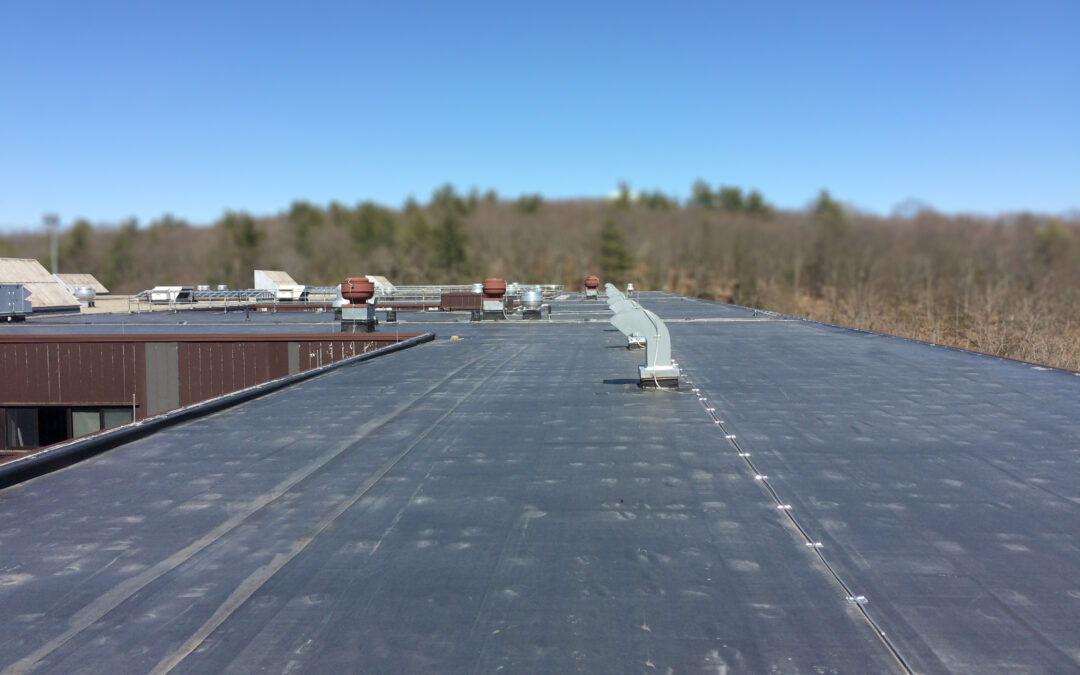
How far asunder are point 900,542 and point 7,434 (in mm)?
20632

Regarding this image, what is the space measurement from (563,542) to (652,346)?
6.36 m

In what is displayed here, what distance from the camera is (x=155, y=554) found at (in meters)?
4.73

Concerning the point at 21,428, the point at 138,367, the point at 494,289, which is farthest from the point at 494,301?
the point at 21,428

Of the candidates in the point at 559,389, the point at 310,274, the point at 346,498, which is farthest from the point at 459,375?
the point at 310,274

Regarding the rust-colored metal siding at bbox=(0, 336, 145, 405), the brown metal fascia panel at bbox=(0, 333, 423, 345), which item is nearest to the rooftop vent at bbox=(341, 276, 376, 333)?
the brown metal fascia panel at bbox=(0, 333, 423, 345)

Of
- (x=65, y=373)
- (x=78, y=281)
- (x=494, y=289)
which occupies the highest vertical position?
(x=78, y=281)

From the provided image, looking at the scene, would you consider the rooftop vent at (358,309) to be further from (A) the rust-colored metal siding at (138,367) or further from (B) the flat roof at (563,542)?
(B) the flat roof at (563,542)

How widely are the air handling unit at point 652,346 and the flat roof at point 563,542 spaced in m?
1.07

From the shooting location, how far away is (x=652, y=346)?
1098 cm

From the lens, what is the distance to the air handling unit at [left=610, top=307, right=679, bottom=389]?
1034 centimetres

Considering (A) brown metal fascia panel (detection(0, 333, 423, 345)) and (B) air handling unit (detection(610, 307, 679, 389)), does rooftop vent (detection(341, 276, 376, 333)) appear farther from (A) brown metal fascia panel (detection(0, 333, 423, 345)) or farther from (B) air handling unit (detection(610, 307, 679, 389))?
(B) air handling unit (detection(610, 307, 679, 389))

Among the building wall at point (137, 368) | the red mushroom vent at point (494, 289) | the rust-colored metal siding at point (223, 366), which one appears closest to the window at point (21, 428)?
the building wall at point (137, 368)

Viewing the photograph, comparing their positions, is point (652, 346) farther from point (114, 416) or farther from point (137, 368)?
point (114, 416)

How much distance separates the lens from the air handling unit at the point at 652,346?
10.3 meters
